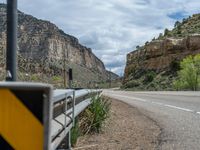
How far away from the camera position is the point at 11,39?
6070 millimetres

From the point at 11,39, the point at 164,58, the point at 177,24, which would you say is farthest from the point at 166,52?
the point at 11,39

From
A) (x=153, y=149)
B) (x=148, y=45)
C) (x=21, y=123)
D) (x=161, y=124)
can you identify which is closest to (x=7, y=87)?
(x=21, y=123)

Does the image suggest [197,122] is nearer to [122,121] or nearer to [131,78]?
[122,121]

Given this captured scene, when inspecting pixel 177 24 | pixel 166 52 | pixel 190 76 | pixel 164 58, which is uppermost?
pixel 177 24

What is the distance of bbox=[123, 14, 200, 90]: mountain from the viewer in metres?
89.9

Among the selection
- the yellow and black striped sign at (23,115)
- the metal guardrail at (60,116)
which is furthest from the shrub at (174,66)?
the yellow and black striped sign at (23,115)

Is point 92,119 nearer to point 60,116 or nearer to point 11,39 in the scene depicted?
point 60,116

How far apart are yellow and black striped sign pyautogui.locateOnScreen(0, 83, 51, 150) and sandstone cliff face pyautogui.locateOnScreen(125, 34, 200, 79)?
88694mm

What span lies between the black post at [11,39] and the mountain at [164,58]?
250 ft

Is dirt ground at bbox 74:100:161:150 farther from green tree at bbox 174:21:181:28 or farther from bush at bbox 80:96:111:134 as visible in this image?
green tree at bbox 174:21:181:28

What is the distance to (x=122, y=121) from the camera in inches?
596

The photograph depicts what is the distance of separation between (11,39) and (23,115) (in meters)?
3.07

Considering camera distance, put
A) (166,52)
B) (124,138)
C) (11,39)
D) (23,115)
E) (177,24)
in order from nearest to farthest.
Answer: (23,115), (11,39), (124,138), (166,52), (177,24)

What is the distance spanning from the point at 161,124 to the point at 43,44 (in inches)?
1210
